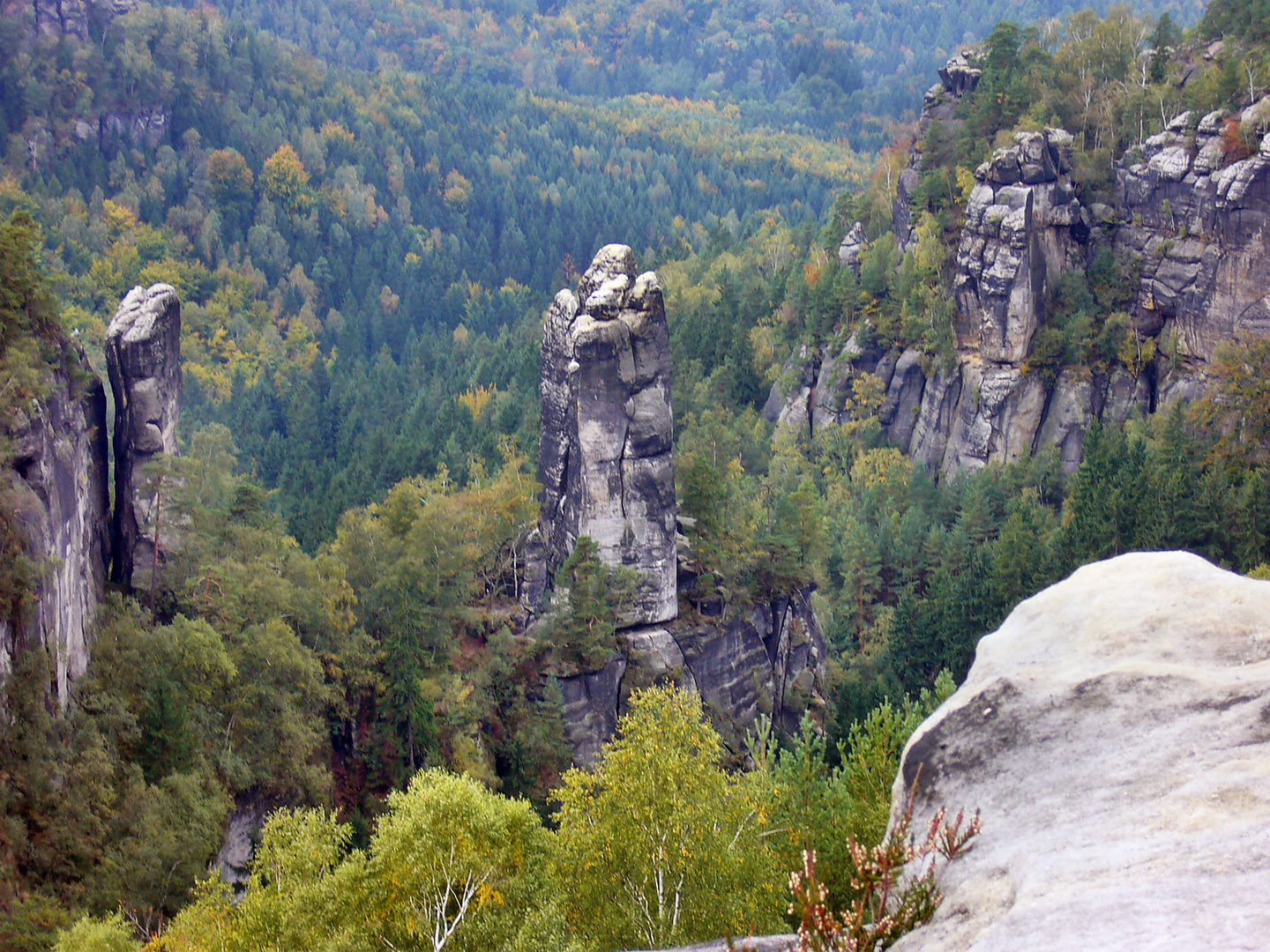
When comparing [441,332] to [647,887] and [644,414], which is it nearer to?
[644,414]

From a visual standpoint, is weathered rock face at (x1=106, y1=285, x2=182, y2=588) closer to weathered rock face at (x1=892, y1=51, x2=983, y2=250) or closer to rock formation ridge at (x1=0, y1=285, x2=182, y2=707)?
rock formation ridge at (x1=0, y1=285, x2=182, y2=707)

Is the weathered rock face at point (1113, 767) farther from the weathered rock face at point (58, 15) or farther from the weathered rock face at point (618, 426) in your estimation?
the weathered rock face at point (58, 15)

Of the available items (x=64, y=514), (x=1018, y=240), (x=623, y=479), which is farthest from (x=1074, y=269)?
(x=64, y=514)

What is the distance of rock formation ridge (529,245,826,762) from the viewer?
5181 cm

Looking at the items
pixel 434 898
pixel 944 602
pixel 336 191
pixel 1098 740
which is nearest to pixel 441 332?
pixel 336 191

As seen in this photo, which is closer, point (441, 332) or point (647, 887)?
point (647, 887)

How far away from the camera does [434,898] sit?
2311 cm

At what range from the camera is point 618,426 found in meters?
52.4

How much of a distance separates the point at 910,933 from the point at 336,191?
594ft

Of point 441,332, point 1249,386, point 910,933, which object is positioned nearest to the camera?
point 910,933

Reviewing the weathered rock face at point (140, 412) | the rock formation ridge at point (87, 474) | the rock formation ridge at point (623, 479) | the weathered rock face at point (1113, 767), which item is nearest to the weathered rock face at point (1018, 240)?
the rock formation ridge at point (623, 479)

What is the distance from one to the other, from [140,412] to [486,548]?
17.4 meters

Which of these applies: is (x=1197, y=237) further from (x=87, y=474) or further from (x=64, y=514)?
(x=64, y=514)

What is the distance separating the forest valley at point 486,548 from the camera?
2425cm
